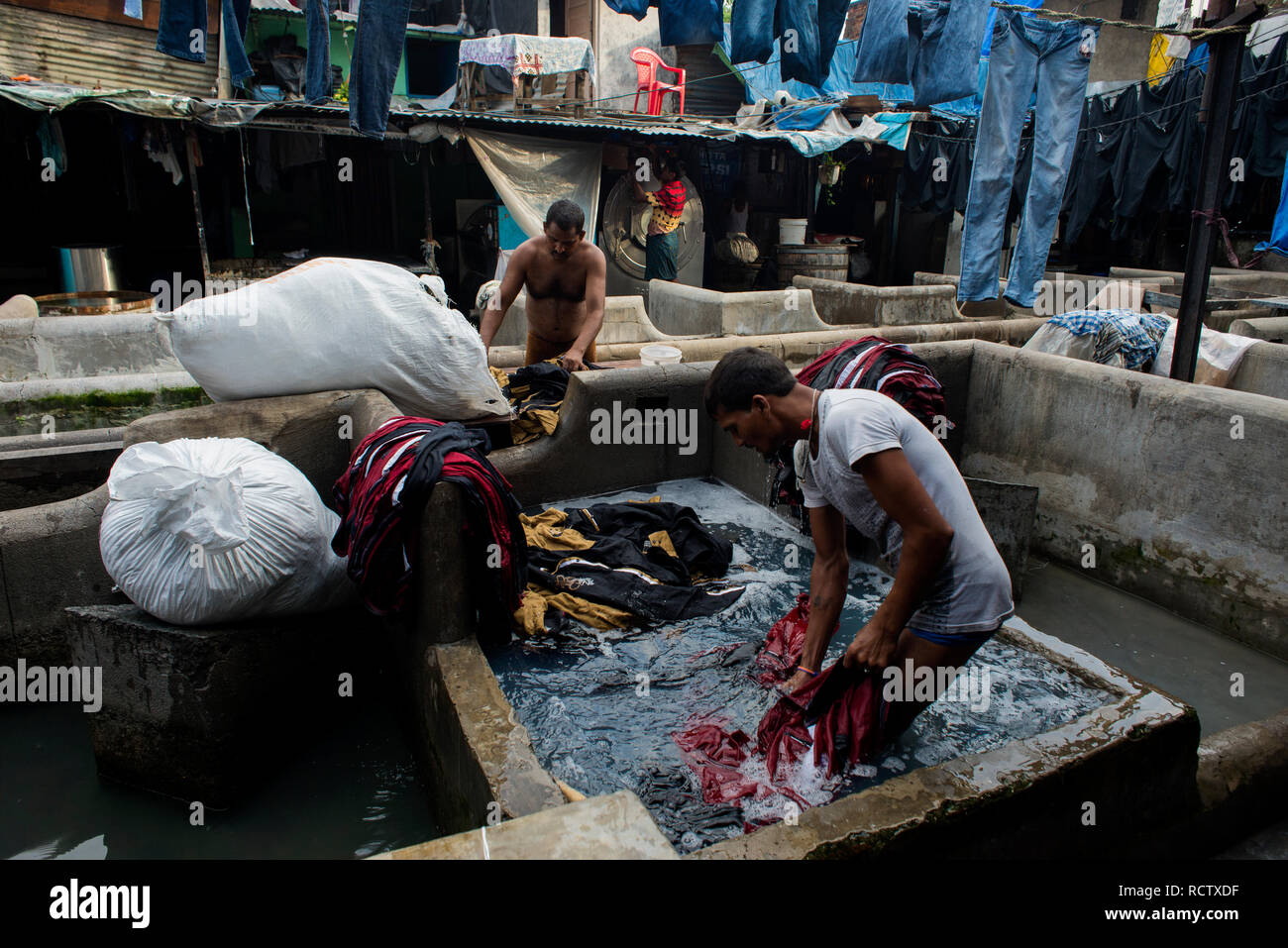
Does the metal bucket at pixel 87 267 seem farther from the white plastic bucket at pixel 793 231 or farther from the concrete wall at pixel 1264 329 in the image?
the concrete wall at pixel 1264 329

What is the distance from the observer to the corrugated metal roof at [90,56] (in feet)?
37.4

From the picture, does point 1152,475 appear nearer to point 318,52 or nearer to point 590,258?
point 590,258

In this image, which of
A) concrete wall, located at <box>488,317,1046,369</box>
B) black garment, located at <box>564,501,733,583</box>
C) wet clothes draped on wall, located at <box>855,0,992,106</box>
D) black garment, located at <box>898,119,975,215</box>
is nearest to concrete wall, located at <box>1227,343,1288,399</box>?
concrete wall, located at <box>488,317,1046,369</box>

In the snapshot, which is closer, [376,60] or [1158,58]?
[376,60]

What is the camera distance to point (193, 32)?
9.30 metres

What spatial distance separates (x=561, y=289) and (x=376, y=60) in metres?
3.98

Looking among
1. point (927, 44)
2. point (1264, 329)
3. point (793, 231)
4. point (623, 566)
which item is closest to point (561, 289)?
point (623, 566)

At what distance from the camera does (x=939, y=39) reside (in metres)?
9.21

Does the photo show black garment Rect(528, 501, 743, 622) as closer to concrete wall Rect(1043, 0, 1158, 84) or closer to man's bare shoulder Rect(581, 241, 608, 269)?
man's bare shoulder Rect(581, 241, 608, 269)

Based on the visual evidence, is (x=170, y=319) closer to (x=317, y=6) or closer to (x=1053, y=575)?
(x=1053, y=575)

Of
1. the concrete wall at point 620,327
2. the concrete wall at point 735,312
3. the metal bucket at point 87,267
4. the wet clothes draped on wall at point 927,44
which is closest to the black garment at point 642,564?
the concrete wall at point 620,327

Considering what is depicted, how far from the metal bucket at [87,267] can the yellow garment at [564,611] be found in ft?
31.2

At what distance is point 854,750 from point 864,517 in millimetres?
782
